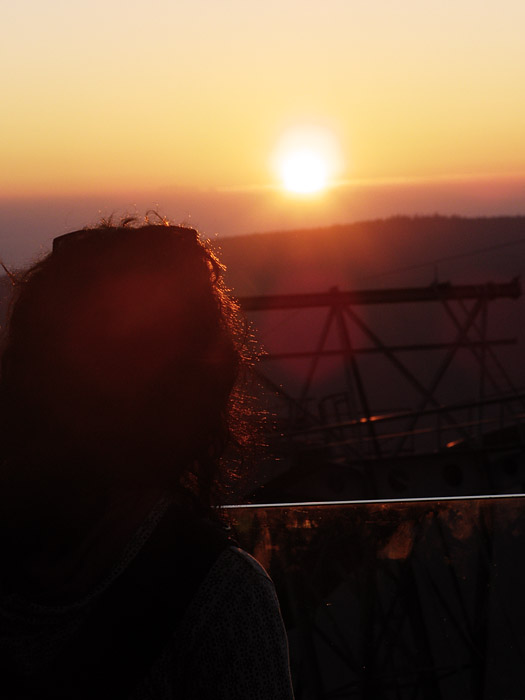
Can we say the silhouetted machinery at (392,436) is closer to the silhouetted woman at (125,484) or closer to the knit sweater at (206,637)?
the silhouetted woman at (125,484)

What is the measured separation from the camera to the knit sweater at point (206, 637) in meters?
1.21

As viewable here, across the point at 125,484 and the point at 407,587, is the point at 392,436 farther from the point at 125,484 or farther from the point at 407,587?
the point at 125,484

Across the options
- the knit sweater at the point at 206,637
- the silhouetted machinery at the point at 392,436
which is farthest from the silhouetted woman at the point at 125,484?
the silhouetted machinery at the point at 392,436

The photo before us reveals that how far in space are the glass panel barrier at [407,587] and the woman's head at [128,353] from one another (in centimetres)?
116

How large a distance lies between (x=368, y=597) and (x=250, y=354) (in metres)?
1.14

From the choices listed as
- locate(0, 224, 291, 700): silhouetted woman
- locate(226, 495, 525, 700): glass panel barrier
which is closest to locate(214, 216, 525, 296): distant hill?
locate(226, 495, 525, 700): glass panel barrier

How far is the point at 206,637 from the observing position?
4.01 feet

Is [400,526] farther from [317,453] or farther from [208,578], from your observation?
[317,453]

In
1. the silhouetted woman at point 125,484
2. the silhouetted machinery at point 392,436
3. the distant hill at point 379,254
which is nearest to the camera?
the silhouetted woman at point 125,484

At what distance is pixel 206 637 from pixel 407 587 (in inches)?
55.7

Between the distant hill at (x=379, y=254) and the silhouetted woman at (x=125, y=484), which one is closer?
the silhouetted woman at (x=125, y=484)

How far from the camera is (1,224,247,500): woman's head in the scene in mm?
1345

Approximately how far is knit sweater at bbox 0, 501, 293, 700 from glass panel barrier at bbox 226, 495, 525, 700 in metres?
1.26

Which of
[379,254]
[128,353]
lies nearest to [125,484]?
[128,353]
